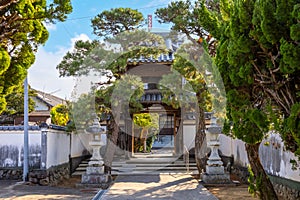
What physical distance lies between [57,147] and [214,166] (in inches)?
194

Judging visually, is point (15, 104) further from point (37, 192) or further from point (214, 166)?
point (214, 166)

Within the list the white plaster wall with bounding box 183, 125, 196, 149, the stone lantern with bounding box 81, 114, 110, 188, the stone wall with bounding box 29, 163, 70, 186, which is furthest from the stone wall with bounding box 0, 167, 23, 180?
the white plaster wall with bounding box 183, 125, 196, 149

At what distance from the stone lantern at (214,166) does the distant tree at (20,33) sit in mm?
5961

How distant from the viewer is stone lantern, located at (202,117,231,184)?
9672 millimetres

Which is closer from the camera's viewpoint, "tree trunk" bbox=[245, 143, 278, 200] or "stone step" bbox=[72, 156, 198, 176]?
"tree trunk" bbox=[245, 143, 278, 200]

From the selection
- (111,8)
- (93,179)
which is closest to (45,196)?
(93,179)

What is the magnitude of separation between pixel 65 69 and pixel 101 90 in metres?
1.23

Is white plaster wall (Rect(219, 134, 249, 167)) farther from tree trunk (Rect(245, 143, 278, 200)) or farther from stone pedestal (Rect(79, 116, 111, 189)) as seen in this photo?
tree trunk (Rect(245, 143, 278, 200))

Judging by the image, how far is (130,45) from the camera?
402 inches

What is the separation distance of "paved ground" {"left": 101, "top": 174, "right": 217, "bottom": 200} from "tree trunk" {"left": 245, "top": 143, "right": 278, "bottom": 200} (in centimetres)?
233

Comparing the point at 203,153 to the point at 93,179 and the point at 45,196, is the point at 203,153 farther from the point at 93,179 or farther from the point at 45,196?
the point at 45,196

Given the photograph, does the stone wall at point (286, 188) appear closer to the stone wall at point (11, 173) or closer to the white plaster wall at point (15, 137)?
the white plaster wall at point (15, 137)

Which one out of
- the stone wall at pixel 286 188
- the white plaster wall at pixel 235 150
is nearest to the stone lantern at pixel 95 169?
the white plaster wall at pixel 235 150

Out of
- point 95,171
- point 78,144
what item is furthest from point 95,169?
point 78,144
